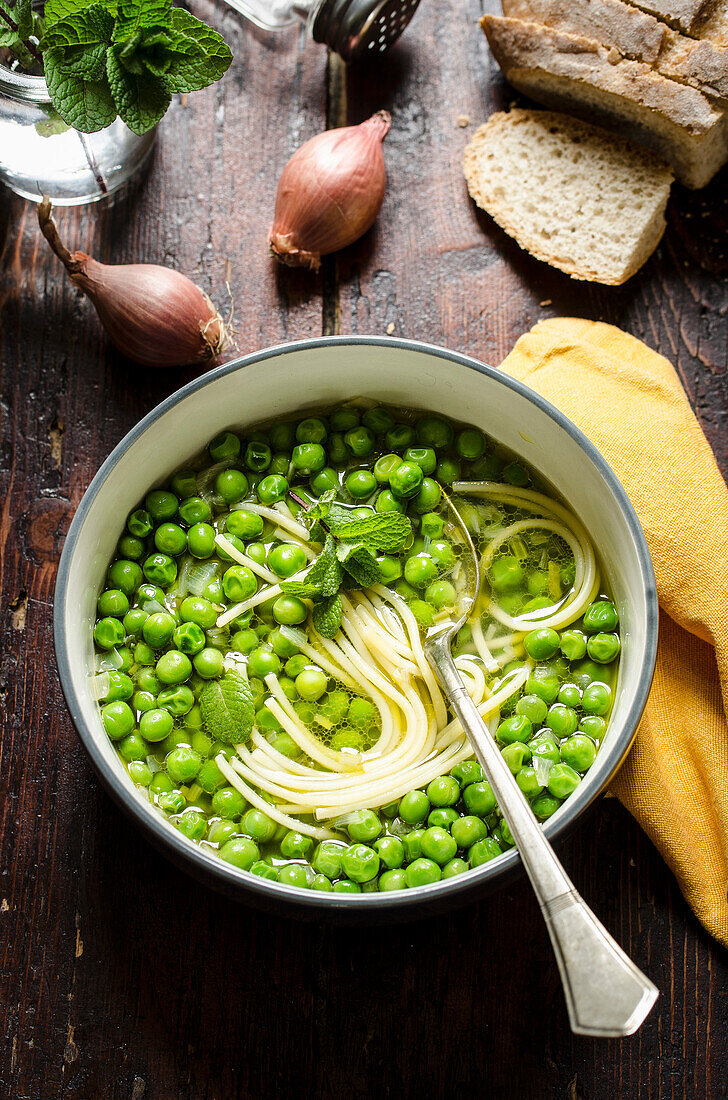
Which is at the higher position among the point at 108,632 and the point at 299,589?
the point at 299,589

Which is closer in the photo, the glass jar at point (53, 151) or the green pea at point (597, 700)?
the green pea at point (597, 700)

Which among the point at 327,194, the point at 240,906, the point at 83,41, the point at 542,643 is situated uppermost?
the point at 83,41

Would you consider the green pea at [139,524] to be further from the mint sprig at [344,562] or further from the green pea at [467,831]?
the green pea at [467,831]

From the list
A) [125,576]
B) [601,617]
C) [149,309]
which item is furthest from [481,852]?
[149,309]

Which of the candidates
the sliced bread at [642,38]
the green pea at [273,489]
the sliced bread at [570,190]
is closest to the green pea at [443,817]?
the green pea at [273,489]

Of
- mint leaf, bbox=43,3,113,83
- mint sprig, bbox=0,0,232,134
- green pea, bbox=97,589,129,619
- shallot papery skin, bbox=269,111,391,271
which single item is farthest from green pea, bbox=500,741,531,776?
mint leaf, bbox=43,3,113,83

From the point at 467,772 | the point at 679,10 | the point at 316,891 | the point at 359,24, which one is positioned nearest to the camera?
the point at 316,891

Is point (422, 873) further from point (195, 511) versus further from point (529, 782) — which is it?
point (195, 511)
